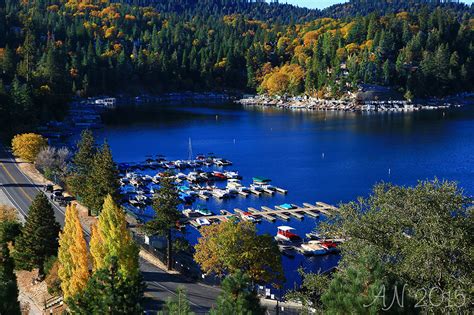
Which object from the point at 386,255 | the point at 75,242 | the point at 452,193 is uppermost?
the point at 452,193

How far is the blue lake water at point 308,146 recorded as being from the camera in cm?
3832

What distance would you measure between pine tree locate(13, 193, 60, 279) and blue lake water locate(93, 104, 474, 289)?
9359mm

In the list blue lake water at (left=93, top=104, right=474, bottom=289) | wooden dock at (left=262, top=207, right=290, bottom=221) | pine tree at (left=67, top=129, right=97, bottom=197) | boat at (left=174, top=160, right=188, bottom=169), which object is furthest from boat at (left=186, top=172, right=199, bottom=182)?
wooden dock at (left=262, top=207, right=290, bottom=221)

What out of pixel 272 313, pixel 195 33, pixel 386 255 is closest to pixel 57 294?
pixel 272 313

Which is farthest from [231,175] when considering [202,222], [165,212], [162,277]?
[162,277]

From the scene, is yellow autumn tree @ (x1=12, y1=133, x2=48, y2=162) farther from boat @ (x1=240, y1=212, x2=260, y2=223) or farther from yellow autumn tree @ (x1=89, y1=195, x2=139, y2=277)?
yellow autumn tree @ (x1=89, y1=195, x2=139, y2=277)

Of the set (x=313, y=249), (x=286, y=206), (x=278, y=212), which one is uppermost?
(x=286, y=206)

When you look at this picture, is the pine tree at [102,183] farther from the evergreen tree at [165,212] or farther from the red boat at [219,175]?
the red boat at [219,175]

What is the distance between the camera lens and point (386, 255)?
11.7 m

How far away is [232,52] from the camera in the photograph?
368ft

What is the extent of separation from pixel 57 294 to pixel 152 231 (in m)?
4.45

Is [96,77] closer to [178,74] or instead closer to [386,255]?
[178,74]

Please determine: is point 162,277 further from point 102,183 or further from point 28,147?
point 28,147

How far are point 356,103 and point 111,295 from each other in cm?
7697
